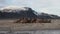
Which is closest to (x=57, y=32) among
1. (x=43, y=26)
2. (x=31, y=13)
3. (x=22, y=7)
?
(x=43, y=26)

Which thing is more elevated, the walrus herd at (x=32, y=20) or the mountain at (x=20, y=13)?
the mountain at (x=20, y=13)

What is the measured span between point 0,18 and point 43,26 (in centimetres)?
58

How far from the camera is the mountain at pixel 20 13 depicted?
196 centimetres

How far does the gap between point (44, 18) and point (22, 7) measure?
327 mm

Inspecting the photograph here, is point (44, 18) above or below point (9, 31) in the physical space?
above

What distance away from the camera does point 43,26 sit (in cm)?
197

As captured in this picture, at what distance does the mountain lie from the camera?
1.96 metres

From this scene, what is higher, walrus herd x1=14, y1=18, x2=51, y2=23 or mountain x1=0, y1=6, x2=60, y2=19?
mountain x1=0, y1=6, x2=60, y2=19

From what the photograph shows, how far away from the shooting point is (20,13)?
6.48ft

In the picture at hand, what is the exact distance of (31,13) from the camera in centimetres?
196

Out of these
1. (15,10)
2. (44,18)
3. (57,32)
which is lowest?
(57,32)

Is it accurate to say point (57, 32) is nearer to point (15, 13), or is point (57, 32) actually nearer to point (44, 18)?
point (44, 18)

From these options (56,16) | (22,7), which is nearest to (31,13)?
(22,7)

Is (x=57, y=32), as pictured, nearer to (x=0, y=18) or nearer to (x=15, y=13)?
(x=15, y=13)
